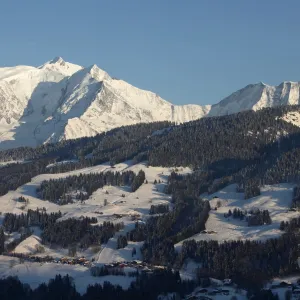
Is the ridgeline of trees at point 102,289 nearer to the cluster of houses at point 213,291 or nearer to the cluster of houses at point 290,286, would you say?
the cluster of houses at point 213,291

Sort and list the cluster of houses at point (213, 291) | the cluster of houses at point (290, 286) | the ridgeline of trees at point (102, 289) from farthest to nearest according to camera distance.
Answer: the cluster of houses at point (290, 286) → the cluster of houses at point (213, 291) → the ridgeline of trees at point (102, 289)

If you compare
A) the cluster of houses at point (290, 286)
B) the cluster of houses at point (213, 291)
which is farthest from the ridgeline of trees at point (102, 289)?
the cluster of houses at point (290, 286)

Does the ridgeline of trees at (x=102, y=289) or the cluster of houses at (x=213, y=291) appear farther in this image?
the cluster of houses at (x=213, y=291)

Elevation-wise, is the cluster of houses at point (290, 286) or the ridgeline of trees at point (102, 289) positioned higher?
the ridgeline of trees at point (102, 289)

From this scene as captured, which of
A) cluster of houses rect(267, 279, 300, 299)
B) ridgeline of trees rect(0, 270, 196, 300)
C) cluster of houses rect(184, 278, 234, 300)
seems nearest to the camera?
ridgeline of trees rect(0, 270, 196, 300)

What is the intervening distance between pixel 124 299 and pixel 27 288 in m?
26.0

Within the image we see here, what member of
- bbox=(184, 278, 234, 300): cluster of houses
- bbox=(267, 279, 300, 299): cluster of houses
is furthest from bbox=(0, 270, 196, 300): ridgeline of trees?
bbox=(267, 279, 300, 299): cluster of houses

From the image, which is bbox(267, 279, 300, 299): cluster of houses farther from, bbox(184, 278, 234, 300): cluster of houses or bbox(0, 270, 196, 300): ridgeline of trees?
bbox(0, 270, 196, 300): ridgeline of trees

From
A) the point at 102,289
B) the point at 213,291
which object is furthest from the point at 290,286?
the point at 102,289

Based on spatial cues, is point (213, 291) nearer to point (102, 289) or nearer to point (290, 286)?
point (290, 286)

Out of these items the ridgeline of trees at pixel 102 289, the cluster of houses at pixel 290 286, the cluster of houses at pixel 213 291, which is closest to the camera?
the ridgeline of trees at pixel 102 289

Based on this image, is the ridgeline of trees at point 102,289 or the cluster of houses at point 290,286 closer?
the ridgeline of trees at point 102,289

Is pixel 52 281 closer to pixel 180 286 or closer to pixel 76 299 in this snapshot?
pixel 76 299

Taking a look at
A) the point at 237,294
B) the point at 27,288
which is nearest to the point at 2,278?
the point at 27,288
